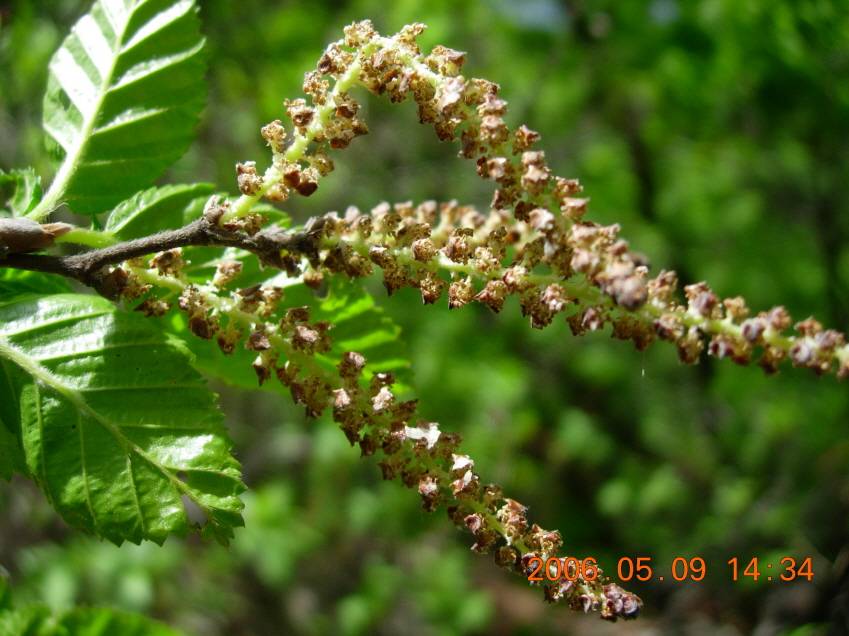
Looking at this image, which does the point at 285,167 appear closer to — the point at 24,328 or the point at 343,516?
the point at 24,328

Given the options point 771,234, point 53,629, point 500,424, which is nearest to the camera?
point 53,629

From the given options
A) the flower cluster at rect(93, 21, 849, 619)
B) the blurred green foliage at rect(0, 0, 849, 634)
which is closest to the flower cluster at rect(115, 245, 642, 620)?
the flower cluster at rect(93, 21, 849, 619)

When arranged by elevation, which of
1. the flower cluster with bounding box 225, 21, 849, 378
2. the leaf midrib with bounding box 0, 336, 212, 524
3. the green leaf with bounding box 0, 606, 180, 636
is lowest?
the green leaf with bounding box 0, 606, 180, 636

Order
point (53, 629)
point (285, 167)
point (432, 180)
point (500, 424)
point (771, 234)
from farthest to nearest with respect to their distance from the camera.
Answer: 1. point (432, 180)
2. point (500, 424)
3. point (771, 234)
4. point (53, 629)
5. point (285, 167)

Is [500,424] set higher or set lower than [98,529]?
higher

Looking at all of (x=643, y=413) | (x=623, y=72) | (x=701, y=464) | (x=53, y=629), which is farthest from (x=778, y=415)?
(x=53, y=629)

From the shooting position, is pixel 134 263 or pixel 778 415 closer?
pixel 134 263
